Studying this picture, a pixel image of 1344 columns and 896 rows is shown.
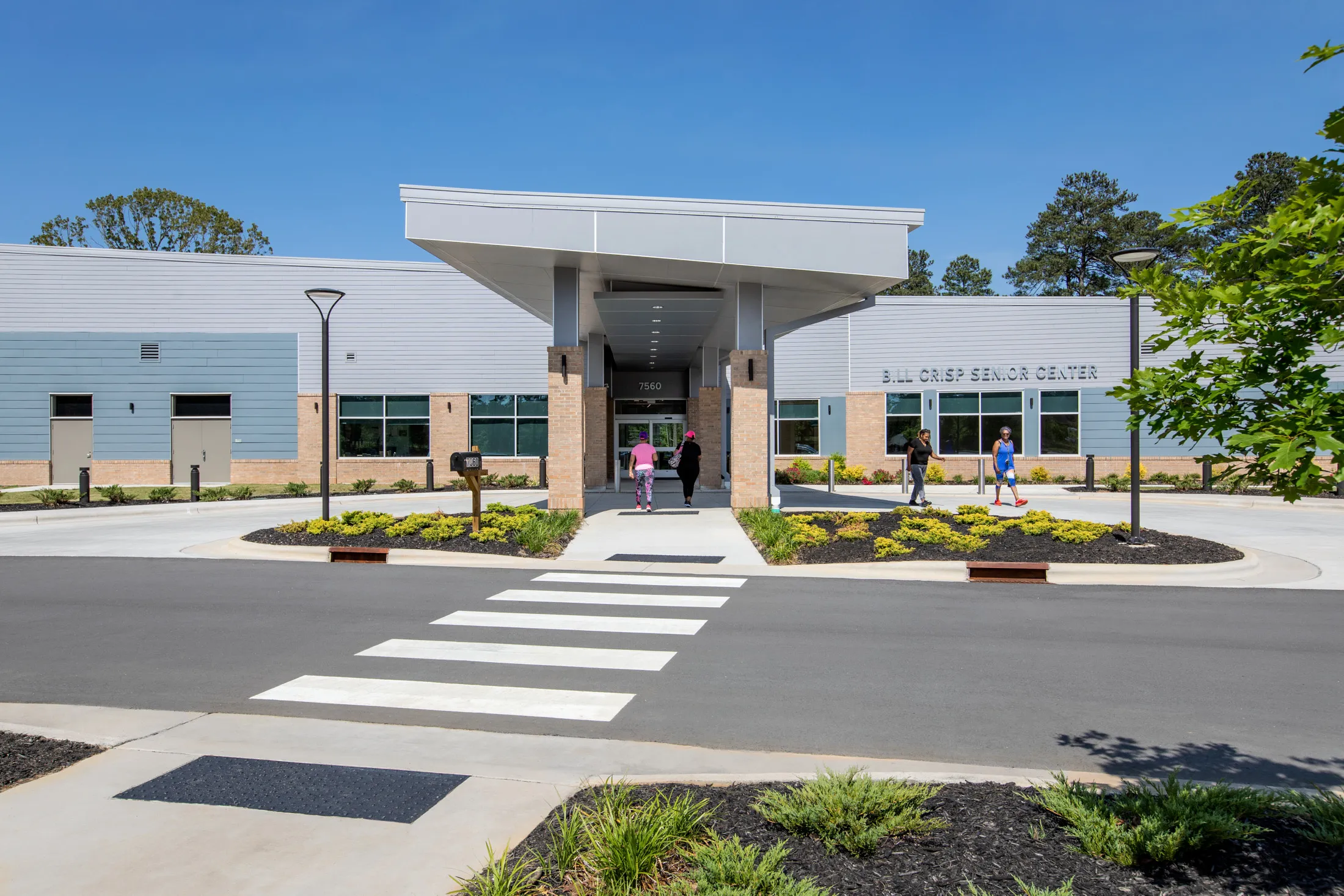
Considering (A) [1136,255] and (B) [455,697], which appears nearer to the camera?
(B) [455,697]

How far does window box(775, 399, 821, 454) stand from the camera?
32281 millimetres

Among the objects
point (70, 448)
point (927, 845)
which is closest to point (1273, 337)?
point (927, 845)

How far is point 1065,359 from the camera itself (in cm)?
3117

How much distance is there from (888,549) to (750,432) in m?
5.67

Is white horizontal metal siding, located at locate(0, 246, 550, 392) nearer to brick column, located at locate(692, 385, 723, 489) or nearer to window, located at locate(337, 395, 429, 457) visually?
window, located at locate(337, 395, 429, 457)

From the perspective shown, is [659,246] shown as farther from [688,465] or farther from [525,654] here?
[525,654]

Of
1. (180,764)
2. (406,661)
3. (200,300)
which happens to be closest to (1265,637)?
(406,661)

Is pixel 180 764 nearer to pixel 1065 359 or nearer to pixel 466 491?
pixel 466 491

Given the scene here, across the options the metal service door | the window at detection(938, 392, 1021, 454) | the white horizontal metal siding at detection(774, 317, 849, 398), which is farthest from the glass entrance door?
the metal service door

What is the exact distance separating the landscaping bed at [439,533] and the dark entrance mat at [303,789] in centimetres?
816

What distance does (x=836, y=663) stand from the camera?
716cm

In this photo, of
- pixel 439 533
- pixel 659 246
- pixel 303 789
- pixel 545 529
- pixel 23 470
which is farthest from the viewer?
pixel 23 470

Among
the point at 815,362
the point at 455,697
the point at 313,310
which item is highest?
the point at 313,310

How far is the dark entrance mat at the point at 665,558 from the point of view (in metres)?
12.5
